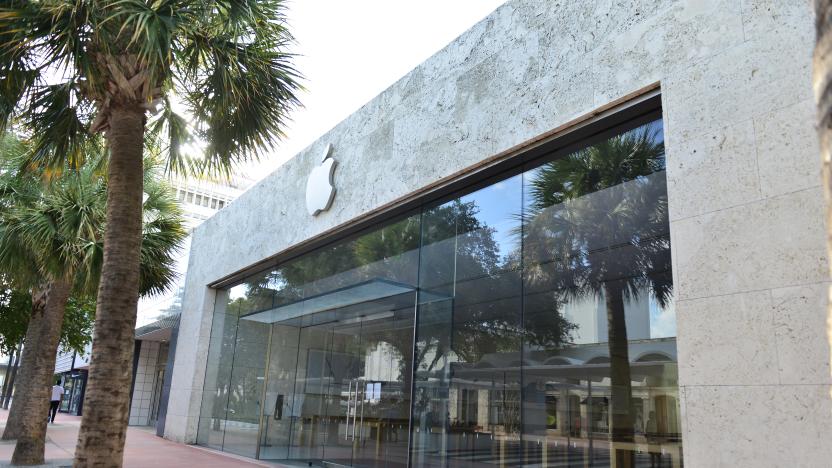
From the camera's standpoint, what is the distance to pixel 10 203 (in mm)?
14438

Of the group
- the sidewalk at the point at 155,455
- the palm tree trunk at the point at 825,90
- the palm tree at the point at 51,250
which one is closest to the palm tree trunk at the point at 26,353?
the sidewalk at the point at 155,455

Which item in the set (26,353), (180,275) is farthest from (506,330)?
→ (26,353)

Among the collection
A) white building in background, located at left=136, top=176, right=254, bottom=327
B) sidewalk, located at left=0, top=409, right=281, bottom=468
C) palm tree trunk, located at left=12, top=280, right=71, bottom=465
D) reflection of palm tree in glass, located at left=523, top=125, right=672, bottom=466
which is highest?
white building in background, located at left=136, top=176, right=254, bottom=327

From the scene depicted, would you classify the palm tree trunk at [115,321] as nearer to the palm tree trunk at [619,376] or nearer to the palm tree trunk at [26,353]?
the palm tree trunk at [619,376]

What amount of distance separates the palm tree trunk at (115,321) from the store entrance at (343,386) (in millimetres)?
3765

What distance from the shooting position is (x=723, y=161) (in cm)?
525

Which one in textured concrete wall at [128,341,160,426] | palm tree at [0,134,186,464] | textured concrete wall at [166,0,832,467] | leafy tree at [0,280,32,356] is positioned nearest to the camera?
textured concrete wall at [166,0,832,467]

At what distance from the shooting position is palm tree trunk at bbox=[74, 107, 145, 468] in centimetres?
655

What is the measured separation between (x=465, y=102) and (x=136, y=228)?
436cm

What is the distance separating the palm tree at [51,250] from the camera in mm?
11508

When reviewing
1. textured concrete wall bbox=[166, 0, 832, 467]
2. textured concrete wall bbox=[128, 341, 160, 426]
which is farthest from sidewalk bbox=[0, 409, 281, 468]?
textured concrete wall bbox=[128, 341, 160, 426]

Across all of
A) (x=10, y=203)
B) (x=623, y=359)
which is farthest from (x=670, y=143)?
(x=10, y=203)

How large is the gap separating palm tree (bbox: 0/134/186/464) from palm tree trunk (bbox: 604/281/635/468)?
8695 mm

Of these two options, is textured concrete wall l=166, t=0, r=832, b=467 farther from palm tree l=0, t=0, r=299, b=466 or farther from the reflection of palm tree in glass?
palm tree l=0, t=0, r=299, b=466
